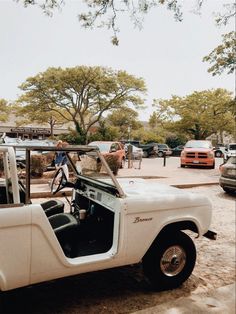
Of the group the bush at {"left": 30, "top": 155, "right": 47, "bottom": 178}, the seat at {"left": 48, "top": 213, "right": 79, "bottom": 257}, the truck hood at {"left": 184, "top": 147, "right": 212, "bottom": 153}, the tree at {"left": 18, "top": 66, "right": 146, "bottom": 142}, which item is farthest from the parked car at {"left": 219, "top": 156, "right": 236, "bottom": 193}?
the tree at {"left": 18, "top": 66, "right": 146, "bottom": 142}

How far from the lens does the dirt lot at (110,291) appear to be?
9.98ft

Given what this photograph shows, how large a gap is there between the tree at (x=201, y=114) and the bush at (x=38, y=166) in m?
33.3

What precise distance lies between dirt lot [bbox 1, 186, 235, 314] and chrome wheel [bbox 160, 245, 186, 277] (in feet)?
0.76

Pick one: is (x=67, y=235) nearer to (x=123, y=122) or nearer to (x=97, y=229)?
(x=97, y=229)

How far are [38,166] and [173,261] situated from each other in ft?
28.7

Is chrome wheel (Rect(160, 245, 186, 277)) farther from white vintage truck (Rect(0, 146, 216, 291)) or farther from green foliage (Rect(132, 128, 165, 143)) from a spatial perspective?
green foliage (Rect(132, 128, 165, 143))

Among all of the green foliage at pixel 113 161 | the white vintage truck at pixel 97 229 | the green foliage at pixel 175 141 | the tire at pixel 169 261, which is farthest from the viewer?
the green foliage at pixel 175 141

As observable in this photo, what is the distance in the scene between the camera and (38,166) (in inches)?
447

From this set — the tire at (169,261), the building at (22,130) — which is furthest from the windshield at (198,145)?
the building at (22,130)

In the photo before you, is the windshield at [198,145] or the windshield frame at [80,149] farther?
the windshield at [198,145]

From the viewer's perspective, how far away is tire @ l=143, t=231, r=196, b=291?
336 cm

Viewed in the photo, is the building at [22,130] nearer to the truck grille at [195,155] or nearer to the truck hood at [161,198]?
the truck grille at [195,155]

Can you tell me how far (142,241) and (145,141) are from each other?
41.1 meters

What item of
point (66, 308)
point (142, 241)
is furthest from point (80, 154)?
point (66, 308)
